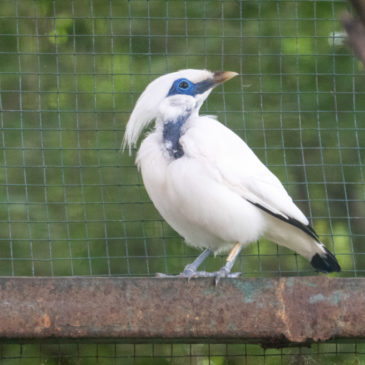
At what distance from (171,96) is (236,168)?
1.67ft

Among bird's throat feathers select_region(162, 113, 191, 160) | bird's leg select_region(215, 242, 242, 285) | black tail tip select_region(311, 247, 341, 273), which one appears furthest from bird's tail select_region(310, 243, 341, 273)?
bird's throat feathers select_region(162, 113, 191, 160)

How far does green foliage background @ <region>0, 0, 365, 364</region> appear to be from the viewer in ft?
16.8

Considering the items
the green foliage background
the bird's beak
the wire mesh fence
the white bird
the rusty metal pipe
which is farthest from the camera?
the green foliage background

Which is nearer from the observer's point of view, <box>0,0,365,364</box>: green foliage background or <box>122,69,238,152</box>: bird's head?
<box>122,69,238,152</box>: bird's head

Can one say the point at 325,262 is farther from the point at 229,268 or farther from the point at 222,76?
the point at 222,76

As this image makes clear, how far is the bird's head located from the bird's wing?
190mm

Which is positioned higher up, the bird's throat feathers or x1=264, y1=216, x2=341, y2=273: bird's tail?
the bird's throat feathers

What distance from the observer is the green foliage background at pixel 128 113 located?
512 cm

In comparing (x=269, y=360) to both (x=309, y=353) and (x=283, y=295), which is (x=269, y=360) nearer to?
(x=309, y=353)

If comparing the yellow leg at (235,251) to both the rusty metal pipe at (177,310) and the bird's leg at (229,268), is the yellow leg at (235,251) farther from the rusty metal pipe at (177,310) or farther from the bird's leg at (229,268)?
the rusty metal pipe at (177,310)

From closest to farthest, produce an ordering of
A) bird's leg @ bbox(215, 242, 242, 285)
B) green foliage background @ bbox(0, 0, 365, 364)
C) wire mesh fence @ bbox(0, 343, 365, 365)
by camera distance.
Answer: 1. bird's leg @ bbox(215, 242, 242, 285)
2. wire mesh fence @ bbox(0, 343, 365, 365)
3. green foliage background @ bbox(0, 0, 365, 364)

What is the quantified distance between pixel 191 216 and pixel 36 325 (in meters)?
0.86

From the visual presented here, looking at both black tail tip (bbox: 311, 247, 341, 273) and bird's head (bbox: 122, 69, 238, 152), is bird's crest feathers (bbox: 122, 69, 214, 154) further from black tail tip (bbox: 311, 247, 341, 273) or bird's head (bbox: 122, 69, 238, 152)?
black tail tip (bbox: 311, 247, 341, 273)

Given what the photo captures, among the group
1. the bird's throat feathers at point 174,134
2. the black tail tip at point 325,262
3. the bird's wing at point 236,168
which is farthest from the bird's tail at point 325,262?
the bird's throat feathers at point 174,134
